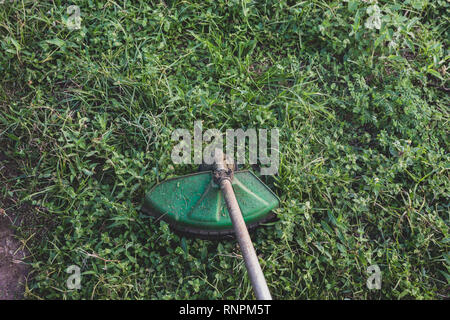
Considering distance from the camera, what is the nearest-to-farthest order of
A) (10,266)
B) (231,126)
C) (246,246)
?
(246,246) → (10,266) → (231,126)

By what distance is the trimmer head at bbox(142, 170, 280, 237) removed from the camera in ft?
7.68

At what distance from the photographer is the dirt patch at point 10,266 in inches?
89.7

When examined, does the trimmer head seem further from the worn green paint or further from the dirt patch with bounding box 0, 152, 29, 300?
the dirt patch with bounding box 0, 152, 29, 300

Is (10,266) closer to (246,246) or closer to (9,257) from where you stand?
(9,257)

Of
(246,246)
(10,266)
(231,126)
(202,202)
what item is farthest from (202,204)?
(10,266)

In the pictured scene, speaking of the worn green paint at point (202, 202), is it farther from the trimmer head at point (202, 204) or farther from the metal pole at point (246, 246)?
the metal pole at point (246, 246)

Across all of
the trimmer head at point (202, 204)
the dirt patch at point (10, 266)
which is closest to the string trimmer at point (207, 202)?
the trimmer head at point (202, 204)

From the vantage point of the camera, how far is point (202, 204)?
235 centimetres

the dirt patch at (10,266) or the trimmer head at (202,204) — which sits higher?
the trimmer head at (202,204)

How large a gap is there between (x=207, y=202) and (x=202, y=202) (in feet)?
0.09

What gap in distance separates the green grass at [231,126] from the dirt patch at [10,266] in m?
0.07

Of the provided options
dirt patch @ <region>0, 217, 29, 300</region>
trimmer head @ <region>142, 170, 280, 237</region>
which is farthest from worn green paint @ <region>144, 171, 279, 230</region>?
dirt patch @ <region>0, 217, 29, 300</region>
